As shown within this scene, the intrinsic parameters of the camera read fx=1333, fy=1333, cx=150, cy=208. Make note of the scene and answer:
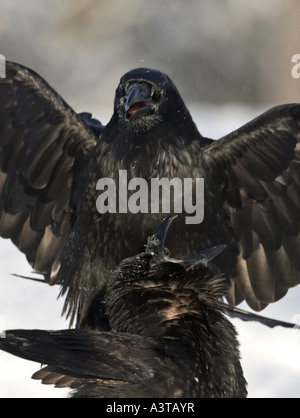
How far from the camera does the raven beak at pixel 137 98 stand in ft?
17.3

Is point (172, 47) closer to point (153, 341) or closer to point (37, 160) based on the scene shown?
point (37, 160)

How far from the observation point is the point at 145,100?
5.32 meters

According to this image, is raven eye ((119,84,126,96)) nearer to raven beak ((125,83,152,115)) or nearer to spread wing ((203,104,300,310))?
raven beak ((125,83,152,115))

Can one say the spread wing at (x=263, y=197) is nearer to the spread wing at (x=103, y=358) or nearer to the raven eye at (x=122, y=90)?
the raven eye at (x=122, y=90)

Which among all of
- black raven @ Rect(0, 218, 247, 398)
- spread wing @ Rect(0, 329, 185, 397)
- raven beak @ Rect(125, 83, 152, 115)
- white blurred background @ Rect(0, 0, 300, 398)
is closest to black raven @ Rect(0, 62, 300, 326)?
raven beak @ Rect(125, 83, 152, 115)

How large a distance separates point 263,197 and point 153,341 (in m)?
1.49

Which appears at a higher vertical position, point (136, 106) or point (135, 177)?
point (136, 106)

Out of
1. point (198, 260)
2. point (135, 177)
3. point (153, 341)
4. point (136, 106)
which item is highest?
point (136, 106)

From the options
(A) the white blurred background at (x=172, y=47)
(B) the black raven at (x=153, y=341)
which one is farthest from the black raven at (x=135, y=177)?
(A) the white blurred background at (x=172, y=47)

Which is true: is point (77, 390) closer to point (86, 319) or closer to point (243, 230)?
point (86, 319)

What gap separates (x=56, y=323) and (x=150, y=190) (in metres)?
1.01

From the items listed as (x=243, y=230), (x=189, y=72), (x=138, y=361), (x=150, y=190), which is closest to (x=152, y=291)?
(x=138, y=361)

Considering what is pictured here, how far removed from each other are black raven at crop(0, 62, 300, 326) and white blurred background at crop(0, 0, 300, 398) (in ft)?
10.5

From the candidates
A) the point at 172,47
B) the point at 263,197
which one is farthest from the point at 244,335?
the point at 172,47
